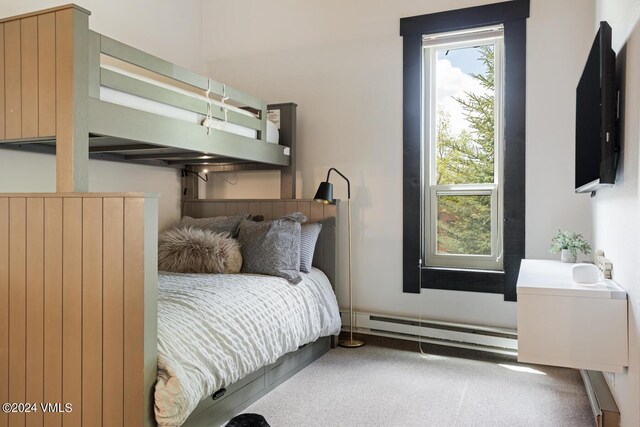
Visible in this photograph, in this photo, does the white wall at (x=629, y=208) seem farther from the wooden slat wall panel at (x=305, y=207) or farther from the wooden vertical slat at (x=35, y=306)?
the wooden vertical slat at (x=35, y=306)

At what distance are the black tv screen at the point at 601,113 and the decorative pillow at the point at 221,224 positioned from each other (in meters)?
2.24

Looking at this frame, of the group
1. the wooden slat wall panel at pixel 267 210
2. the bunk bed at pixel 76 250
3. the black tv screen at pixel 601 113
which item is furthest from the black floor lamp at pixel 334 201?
Answer: the black tv screen at pixel 601 113

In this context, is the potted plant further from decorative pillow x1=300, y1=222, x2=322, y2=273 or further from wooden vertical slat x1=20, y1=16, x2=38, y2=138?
wooden vertical slat x1=20, y1=16, x2=38, y2=138

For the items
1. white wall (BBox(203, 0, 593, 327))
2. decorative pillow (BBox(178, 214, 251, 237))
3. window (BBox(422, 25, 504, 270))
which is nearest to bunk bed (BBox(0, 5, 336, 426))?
decorative pillow (BBox(178, 214, 251, 237))

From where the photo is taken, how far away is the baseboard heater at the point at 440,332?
3.12 metres

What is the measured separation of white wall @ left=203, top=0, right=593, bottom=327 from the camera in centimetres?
301

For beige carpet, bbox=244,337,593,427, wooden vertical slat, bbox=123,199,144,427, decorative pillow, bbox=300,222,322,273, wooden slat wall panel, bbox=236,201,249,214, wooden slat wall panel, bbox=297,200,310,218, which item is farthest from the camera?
wooden slat wall panel, bbox=236,201,249,214

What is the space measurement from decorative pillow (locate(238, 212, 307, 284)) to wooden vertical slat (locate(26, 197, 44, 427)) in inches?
51.8

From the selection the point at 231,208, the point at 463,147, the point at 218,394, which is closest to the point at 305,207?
the point at 231,208

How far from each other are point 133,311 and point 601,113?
1.88 meters

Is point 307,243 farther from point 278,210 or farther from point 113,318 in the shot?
point 113,318

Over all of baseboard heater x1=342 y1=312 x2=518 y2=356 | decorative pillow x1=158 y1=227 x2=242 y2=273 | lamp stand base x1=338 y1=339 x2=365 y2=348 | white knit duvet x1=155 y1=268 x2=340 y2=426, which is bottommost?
lamp stand base x1=338 y1=339 x2=365 y2=348

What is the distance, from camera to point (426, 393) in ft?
8.50

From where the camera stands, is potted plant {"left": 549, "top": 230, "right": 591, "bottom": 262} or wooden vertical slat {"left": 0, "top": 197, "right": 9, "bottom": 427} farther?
potted plant {"left": 549, "top": 230, "right": 591, "bottom": 262}
